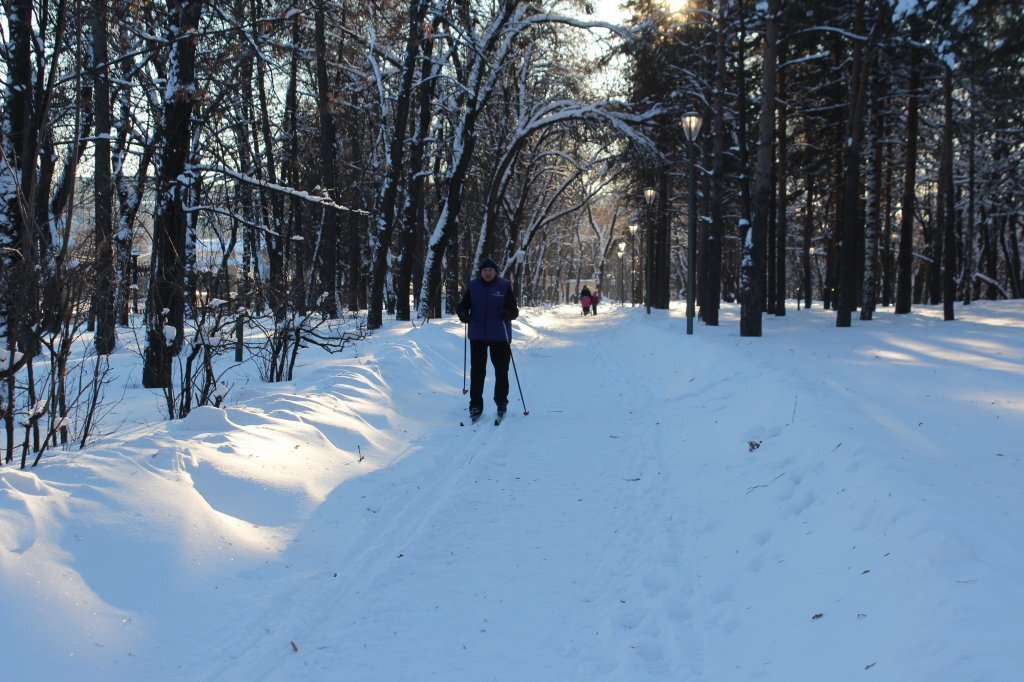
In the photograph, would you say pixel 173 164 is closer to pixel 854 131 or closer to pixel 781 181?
pixel 854 131

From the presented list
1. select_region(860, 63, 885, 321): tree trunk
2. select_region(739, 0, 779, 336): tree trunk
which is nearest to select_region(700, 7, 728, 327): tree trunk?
select_region(739, 0, 779, 336): tree trunk

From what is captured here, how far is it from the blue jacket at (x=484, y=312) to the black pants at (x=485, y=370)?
0.37 ft

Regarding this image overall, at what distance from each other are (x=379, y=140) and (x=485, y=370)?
19.6 m

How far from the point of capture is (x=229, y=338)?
847 cm

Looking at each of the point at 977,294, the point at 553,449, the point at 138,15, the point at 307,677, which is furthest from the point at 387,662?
the point at 977,294

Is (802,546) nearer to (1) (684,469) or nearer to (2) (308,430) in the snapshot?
(1) (684,469)

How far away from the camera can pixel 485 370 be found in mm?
8797

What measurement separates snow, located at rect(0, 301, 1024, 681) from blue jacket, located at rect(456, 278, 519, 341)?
1.68 m

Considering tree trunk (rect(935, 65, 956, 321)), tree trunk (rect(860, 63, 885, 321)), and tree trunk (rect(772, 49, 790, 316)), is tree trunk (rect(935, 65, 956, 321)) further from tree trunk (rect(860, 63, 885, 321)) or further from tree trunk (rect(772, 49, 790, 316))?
tree trunk (rect(772, 49, 790, 316))

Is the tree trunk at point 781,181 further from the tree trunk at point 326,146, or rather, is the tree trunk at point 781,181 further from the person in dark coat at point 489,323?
the person in dark coat at point 489,323

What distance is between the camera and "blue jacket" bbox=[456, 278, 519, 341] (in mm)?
8781

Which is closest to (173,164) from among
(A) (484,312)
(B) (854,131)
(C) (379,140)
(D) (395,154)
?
(A) (484,312)

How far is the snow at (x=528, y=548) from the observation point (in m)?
3.03

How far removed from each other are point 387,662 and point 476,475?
302cm
